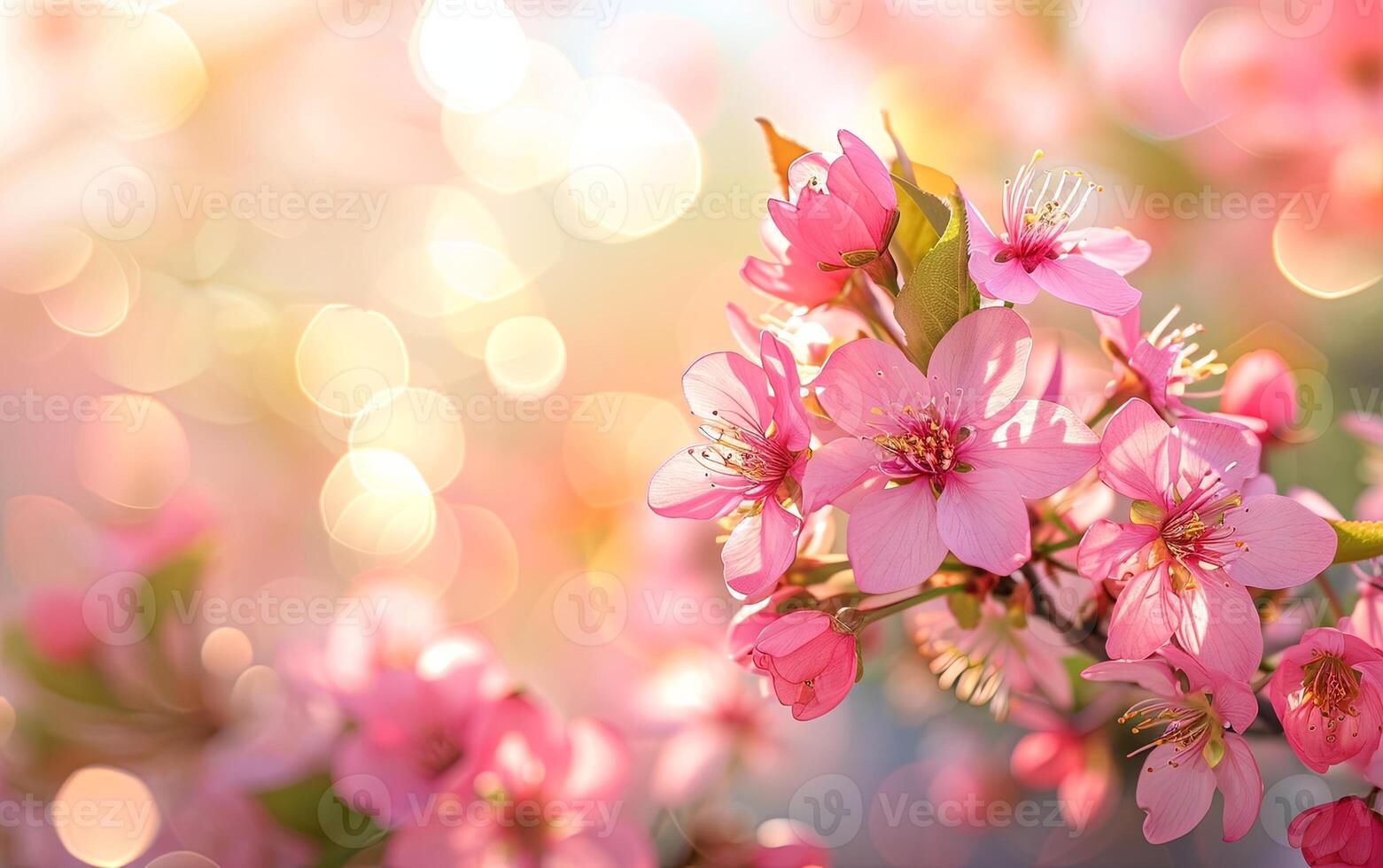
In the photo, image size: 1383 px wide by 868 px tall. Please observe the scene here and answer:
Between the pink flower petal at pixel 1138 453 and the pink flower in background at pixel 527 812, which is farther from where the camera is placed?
the pink flower in background at pixel 527 812

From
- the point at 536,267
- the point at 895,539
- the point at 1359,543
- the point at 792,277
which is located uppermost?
the point at 536,267

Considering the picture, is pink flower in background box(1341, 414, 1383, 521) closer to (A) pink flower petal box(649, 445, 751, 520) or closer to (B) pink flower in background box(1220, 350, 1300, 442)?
(B) pink flower in background box(1220, 350, 1300, 442)

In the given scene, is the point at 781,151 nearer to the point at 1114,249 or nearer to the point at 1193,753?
the point at 1114,249

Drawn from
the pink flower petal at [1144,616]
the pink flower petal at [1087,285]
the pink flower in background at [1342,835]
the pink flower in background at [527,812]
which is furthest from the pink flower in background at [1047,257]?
the pink flower in background at [527,812]

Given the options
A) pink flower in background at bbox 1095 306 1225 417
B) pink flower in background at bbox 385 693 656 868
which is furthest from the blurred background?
pink flower in background at bbox 1095 306 1225 417

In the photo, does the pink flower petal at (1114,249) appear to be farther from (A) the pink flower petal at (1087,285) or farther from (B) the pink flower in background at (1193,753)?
(B) the pink flower in background at (1193,753)

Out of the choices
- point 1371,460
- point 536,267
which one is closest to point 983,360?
point 1371,460

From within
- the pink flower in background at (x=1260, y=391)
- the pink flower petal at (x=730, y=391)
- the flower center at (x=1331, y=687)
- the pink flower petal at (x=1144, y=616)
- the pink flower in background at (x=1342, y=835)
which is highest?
the pink flower petal at (x=730, y=391)
